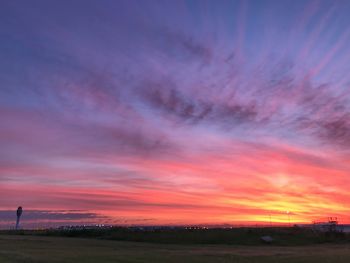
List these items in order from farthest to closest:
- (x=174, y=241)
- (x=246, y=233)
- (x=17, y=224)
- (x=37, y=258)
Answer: (x=17, y=224) → (x=246, y=233) → (x=174, y=241) → (x=37, y=258)

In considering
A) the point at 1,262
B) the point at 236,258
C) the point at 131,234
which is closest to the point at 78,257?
the point at 1,262

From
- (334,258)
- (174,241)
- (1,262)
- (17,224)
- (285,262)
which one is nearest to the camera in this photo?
(1,262)

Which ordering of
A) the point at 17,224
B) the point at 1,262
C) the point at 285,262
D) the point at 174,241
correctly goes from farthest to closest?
the point at 17,224 < the point at 174,241 < the point at 285,262 < the point at 1,262

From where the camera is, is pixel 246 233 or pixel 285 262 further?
pixel 246 233

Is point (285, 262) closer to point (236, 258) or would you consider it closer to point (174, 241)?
point (236, 258)

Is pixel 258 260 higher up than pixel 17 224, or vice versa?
pixel 17 224

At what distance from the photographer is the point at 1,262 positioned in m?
27.2

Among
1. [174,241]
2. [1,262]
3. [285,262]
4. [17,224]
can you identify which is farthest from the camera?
[17,224]

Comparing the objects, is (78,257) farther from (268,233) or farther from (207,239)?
(268,233)

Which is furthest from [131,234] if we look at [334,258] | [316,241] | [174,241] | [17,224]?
[334,258]

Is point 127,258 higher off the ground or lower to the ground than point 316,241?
lower

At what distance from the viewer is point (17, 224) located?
3698 inches

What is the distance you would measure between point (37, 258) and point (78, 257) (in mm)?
2930

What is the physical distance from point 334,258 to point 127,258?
16329 mm
